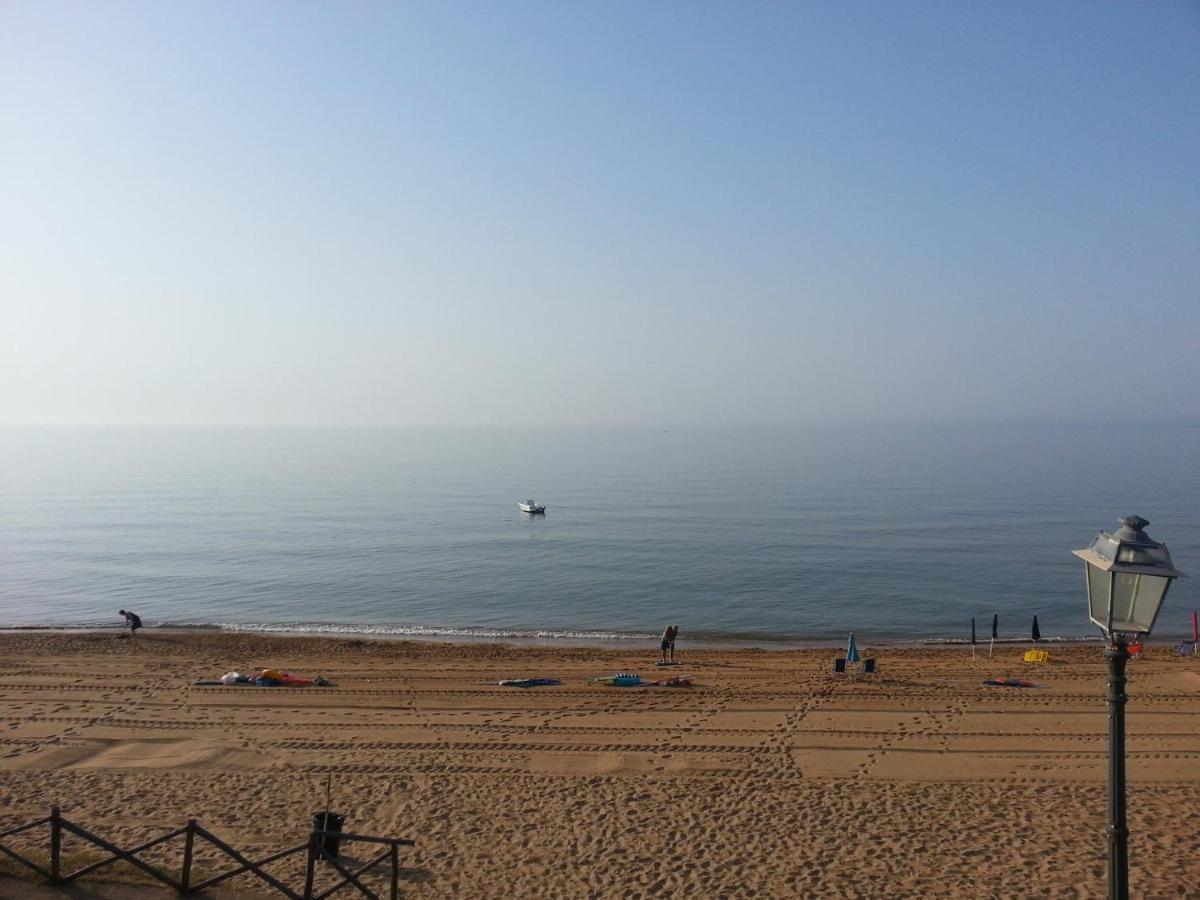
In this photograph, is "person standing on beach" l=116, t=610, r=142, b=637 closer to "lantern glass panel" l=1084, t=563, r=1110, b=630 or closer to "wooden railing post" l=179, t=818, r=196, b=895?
"wooden railing post" l=179, t=818, r=196, b=895

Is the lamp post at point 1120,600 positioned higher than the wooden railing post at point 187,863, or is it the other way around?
the lamp post at point 1120,600

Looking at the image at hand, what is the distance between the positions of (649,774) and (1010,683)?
11181mm

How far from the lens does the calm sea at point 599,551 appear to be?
35.1 m

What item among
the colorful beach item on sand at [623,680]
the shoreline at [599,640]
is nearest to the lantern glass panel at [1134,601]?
the colorful beach item on sand at [623,680]

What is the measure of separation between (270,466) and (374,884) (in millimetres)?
137412

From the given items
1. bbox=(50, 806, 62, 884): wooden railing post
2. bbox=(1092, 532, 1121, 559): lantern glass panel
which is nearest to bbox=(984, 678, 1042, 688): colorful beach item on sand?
bbox=(1092, 532, 1121, 559): lantern glass panel

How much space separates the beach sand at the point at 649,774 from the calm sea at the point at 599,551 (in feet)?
40.4

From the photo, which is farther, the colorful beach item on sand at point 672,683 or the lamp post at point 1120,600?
the colorful beach item on sand at point 672,683

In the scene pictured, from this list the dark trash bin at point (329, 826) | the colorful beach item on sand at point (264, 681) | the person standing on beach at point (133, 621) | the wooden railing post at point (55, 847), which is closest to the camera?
the wooden railing post at point (55, 847)

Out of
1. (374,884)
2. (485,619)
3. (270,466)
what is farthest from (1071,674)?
(270,466)

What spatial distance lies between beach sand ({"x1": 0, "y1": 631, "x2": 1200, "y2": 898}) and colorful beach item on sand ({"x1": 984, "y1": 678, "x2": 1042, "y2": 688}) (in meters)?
0.48

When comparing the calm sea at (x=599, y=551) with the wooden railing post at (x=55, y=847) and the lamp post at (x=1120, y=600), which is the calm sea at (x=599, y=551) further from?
the lamp post at (x=1120, y=600)

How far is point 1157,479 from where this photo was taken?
299 feet

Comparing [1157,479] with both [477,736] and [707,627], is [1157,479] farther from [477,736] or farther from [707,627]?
[477,736]
